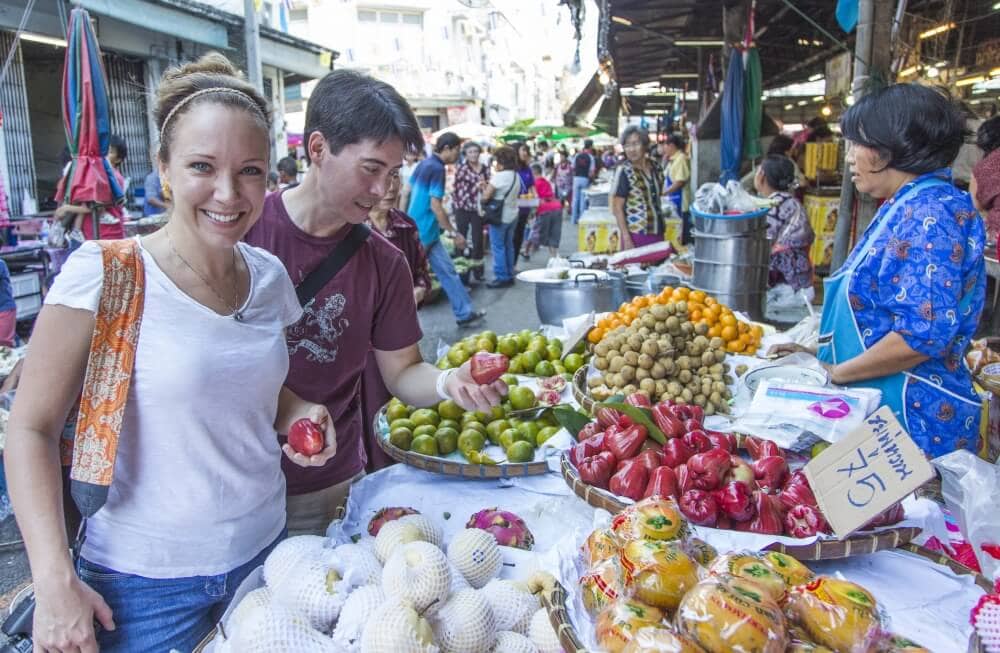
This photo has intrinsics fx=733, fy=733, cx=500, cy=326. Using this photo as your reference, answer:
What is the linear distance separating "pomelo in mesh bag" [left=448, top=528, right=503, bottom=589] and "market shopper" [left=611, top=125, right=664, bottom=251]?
588 centimetres

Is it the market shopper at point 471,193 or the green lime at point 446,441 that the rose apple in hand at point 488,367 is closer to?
the green lime at point 446,441

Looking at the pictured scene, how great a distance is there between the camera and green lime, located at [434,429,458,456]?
259cm

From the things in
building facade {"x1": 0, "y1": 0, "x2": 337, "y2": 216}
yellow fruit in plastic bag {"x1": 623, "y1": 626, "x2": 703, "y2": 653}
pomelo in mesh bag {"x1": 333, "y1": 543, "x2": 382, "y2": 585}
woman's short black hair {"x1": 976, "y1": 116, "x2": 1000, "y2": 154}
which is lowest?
pomelo in mesh bag {"x1": 333, "y1": 543, "x2": 382, "y2": 585}

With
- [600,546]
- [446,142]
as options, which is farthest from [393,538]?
[446,142]

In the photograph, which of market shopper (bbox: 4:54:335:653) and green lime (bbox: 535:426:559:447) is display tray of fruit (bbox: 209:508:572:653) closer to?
market shopper (bbox: 4:54:335:653)

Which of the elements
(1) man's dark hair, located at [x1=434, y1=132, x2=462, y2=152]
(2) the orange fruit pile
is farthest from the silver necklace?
(1) man's dark hair, located at [x1=434, y1=132, x2=462, y2=152]

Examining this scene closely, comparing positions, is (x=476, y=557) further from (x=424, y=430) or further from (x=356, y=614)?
(x=424, y=430)

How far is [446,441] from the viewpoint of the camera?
102 inches

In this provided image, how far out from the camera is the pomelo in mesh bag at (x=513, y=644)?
145 cm

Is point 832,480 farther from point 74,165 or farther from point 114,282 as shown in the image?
point 74,165

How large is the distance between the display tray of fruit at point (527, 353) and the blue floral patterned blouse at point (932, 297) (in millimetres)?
1494

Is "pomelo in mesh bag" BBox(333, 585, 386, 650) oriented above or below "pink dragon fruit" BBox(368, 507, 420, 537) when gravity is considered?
above

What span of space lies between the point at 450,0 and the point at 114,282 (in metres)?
42.4

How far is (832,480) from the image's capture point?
1725 mm
